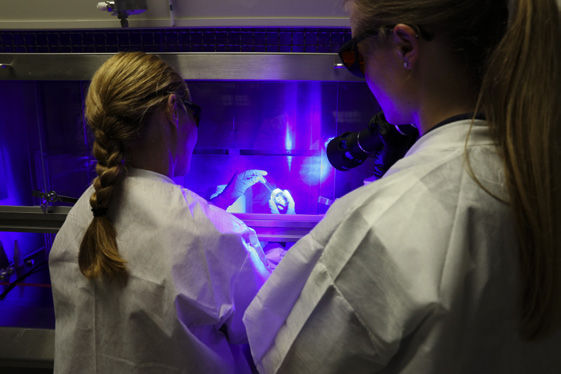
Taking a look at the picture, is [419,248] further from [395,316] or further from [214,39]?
[214,39]

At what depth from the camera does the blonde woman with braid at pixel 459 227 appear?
22.7 inches

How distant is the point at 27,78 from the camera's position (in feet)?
4.02

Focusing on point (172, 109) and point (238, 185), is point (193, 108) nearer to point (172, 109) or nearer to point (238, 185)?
point (172, 109)

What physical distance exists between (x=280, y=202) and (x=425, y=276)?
2.82ft

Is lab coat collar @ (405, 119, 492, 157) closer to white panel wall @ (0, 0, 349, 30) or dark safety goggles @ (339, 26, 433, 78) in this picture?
dark safety goggles @ (339, 26, 433, 78)

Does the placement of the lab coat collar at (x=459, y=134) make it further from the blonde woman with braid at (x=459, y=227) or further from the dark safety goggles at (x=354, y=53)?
the dark safety goggles at (x=354, y=53)

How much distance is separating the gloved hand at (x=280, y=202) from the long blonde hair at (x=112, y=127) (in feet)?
1.86

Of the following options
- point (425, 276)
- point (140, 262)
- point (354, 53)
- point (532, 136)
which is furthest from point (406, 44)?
point (140, 262)

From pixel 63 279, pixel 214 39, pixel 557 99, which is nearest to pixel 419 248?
pixel 557 99

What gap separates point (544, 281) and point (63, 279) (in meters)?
1.01

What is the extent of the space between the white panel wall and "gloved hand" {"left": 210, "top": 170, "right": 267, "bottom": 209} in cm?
51

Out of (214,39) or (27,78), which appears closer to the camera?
(27,78)

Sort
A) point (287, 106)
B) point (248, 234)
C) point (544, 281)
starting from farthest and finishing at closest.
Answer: point (287, 106), point (248, 234), point (544, 281)

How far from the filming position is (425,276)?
0.58m
